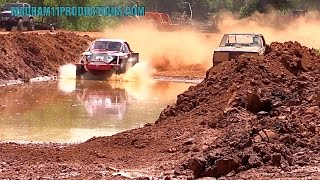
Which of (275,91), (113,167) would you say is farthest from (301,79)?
(113,167)

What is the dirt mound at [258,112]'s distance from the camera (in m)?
10.5

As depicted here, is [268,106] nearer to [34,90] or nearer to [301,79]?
[301,79]

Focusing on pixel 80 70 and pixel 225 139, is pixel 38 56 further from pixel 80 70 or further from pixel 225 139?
pixel 225 139

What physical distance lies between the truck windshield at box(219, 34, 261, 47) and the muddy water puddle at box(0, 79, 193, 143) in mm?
2371

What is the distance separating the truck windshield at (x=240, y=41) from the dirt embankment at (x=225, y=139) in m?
9.87

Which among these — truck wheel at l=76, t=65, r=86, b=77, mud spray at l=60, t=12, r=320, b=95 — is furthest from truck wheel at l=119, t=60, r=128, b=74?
truck wheel at l=76, t=65, r=86, b=77

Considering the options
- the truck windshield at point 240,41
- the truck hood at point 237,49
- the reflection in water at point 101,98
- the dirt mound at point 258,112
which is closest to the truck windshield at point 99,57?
the reflection in water at point 101,98

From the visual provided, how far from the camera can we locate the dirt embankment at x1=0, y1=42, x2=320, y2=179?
34.3 feet

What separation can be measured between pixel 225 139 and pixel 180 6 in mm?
82954

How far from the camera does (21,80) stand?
30.7m

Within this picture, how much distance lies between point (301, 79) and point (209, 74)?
355 centimetres

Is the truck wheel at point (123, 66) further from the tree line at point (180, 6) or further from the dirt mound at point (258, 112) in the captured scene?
the tree line at point (180, 6)

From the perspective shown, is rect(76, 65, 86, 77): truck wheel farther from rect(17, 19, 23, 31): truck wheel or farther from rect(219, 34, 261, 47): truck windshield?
rect(17, 19, 23, 31): truck wheel

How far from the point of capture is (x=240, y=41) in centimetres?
2844
